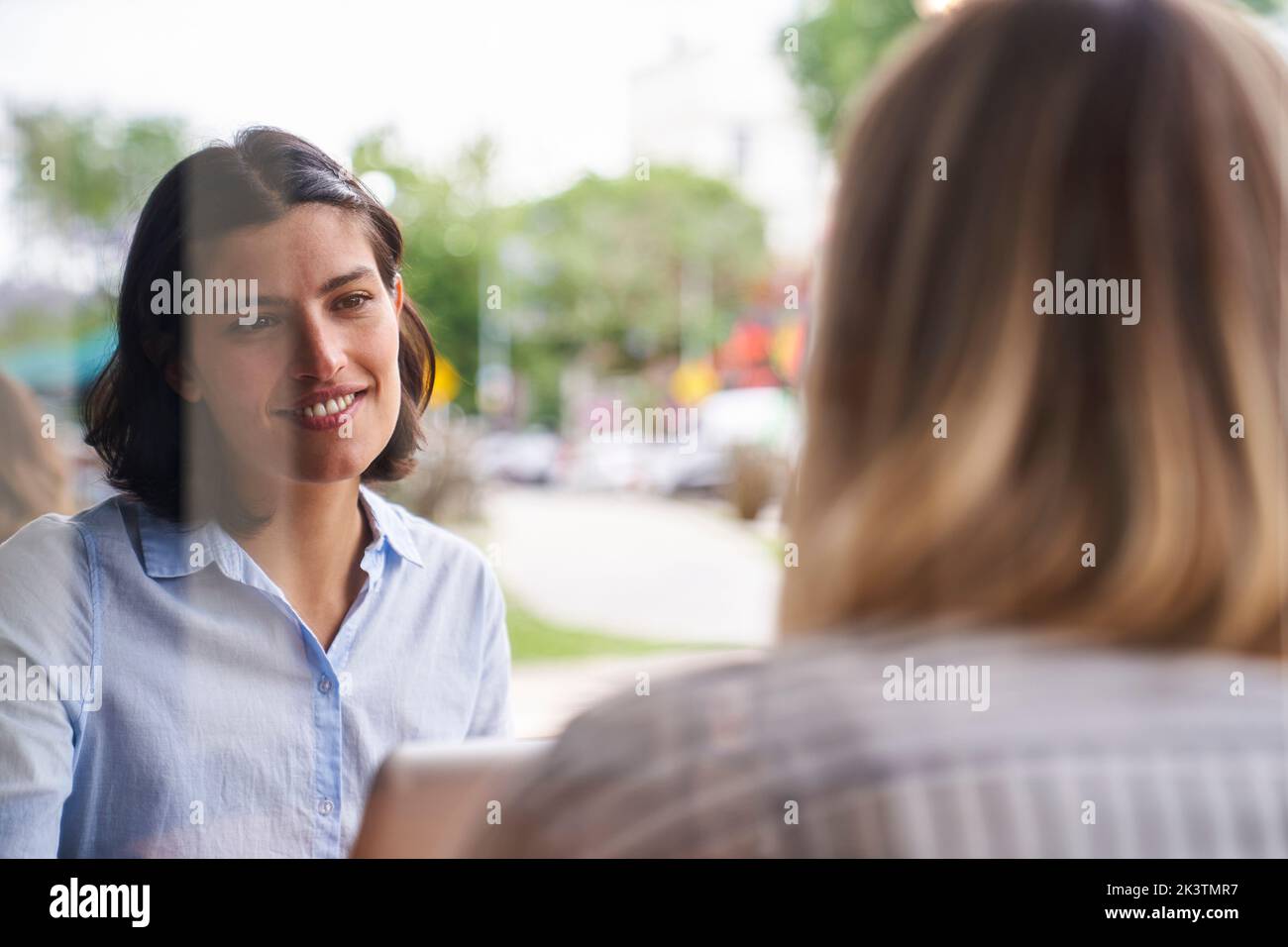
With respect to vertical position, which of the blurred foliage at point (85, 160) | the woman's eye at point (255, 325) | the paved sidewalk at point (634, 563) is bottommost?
the paved sidewalk at point (634, 563)

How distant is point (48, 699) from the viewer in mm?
1412

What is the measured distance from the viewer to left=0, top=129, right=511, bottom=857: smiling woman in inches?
57.0

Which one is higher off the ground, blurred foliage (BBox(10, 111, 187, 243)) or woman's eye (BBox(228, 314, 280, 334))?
blurred foliage (BBox(10, 111, 187, 243))

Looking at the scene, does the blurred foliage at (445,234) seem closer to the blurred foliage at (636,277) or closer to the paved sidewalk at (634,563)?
the paved sidewalk at (634,563)

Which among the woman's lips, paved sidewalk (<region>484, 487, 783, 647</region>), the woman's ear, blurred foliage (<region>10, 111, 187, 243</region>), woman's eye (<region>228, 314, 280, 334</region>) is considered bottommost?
paved sidewalk (<region>484, 487, 783, 647</region>)

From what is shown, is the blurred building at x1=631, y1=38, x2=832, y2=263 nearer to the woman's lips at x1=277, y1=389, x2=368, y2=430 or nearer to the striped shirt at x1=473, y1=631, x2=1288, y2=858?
the woman's lips at x1=277, y1=389, x2=368, y2=430

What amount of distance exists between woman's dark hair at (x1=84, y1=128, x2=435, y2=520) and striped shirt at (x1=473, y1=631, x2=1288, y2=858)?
3.21 feet

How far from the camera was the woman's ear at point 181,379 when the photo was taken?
155cm

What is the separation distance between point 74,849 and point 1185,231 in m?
1.34

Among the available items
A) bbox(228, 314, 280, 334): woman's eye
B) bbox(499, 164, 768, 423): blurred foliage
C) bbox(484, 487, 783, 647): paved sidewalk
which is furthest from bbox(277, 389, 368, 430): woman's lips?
bbox(499, 164, 768, 423): blurred foliage

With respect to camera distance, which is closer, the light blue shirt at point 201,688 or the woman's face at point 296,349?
the light blue shirt at point 201,688

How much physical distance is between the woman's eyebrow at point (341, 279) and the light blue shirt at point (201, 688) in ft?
0.95

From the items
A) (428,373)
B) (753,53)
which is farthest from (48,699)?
(753,53)

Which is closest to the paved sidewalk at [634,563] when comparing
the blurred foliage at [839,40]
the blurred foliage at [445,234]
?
the blurred foliage at [445,234]
